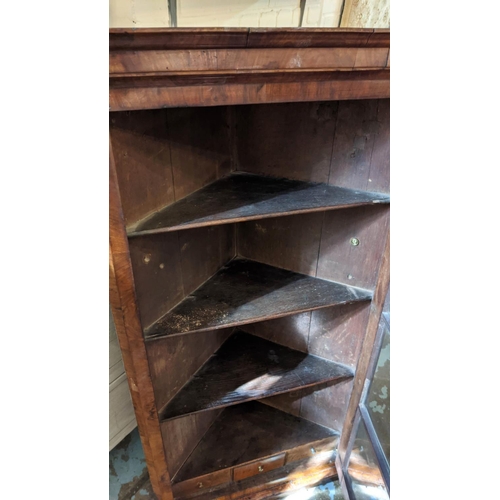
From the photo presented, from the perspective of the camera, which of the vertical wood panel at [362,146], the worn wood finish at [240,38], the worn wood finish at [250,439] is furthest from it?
the worn wood finish at [250,439]

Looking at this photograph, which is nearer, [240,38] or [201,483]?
[240,38]

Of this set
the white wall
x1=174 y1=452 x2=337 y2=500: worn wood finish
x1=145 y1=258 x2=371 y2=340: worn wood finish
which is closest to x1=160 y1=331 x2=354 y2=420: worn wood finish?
x1=145 y1=258 x2=371 y2=340: worn wood finish

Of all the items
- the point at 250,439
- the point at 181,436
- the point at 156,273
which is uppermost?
the point at 156,273

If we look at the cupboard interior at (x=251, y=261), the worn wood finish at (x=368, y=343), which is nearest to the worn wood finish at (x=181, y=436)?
the cupboard interior at (x=251, y=261)

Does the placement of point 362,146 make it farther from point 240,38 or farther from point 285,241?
point 240,38

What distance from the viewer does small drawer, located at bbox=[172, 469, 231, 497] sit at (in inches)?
56.7

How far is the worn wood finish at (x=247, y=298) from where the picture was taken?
116 cm

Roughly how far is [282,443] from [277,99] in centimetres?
145

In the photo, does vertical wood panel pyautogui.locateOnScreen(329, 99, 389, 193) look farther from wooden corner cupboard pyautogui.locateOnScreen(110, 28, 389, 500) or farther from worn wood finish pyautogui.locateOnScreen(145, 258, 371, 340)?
worn wood finish pyautogui.locateOnScreen(145, 258, 371, 340)

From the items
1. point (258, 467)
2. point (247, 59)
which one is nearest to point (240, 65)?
point (247, 59)

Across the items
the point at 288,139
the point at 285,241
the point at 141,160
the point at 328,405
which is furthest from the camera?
the point at 328,405

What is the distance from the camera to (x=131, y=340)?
1016 millimetres

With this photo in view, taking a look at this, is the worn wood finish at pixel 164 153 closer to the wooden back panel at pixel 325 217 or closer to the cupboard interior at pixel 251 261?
the cupboard interior at pixel 251 261

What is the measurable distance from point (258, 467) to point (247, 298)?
2.77 feet
